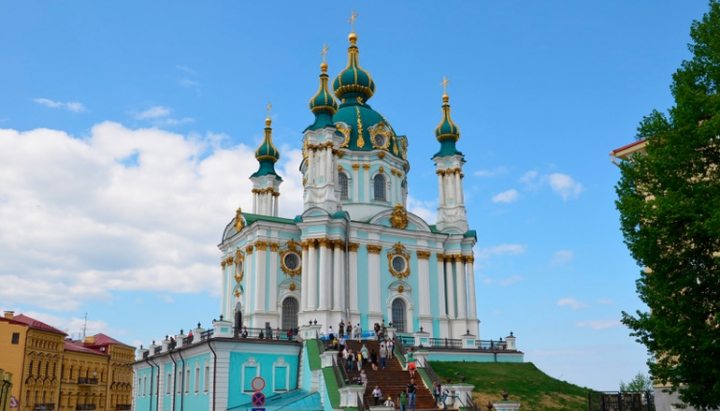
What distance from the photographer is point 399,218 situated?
42.8 metres

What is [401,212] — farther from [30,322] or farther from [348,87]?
[30,322]

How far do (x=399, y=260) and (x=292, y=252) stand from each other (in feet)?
20.6

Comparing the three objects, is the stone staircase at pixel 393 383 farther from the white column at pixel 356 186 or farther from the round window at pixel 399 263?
the white column at pixel 356 186

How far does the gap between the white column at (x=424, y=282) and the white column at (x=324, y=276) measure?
6.23 m

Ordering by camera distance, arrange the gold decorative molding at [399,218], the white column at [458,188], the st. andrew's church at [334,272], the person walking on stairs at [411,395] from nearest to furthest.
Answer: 1. the person walking on stairs at [411,395]
2. the st. andrew's church at [334,272]
3. the gold decorative molding at [399,218]
4. the white column at [458,188]

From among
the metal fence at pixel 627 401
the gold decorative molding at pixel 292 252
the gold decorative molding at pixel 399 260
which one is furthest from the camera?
the gold decorative molding at pixel 399 260

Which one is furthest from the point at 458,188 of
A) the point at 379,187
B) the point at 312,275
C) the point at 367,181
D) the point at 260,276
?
the point at 260,276

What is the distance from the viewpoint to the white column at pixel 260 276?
39156mm

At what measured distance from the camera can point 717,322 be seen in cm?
1545

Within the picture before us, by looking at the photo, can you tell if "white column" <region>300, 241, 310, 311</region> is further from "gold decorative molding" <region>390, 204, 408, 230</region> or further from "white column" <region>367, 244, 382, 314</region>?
"gold decorative molding" <region>390, 204, 408, 230</region>

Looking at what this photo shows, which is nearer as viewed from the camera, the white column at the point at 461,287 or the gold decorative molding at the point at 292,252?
the gold decorative molding at the point at 292,252

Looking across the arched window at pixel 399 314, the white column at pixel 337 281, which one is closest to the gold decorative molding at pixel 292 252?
the white column at pixel 337 281

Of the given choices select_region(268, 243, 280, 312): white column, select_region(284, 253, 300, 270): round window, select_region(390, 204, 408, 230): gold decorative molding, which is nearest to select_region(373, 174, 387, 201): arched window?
select_region(390, 204, 408, 230): gold decorative molding

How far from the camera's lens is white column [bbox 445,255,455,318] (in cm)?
4325
